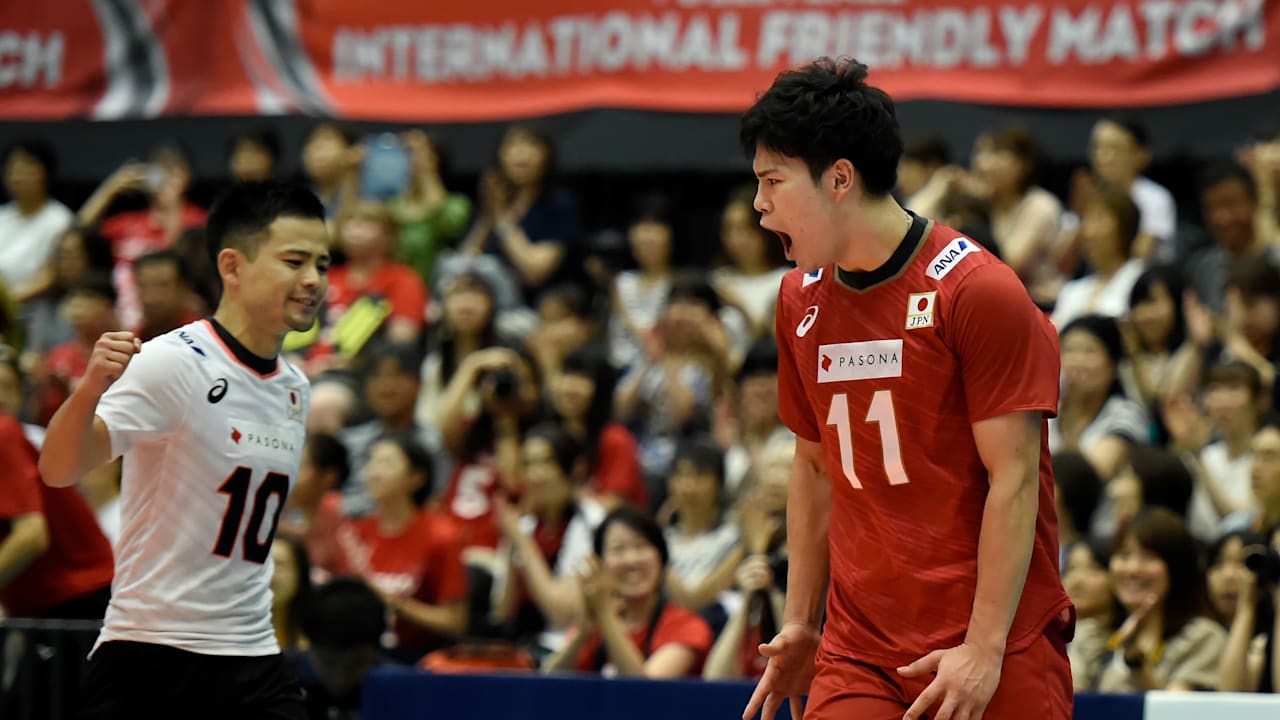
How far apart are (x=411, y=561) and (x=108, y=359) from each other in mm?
3948

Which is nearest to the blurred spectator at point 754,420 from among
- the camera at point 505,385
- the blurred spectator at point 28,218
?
the camera at point 505,385

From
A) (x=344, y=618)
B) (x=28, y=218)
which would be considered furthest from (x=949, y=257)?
(x=28, y=218)

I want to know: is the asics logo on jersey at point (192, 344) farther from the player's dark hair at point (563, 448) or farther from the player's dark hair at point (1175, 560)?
the player's dark hair at point (563, 448)

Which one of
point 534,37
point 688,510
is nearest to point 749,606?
point 688,510

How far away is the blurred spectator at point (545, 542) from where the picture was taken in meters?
7.88

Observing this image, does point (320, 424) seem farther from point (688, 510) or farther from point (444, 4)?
point (444, 4)

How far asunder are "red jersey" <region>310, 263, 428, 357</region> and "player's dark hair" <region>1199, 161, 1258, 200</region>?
426 cm

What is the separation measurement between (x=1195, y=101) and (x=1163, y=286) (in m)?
1.99

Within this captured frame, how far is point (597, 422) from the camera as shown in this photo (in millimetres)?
9062

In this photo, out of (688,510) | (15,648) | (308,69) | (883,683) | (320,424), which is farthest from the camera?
(308,69)

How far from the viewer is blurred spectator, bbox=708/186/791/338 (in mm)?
9523

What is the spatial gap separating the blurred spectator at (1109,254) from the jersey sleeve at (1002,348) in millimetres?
4854

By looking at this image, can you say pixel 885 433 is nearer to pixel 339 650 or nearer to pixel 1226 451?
pixel 339 650

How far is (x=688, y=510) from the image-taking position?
7859 millimetres
